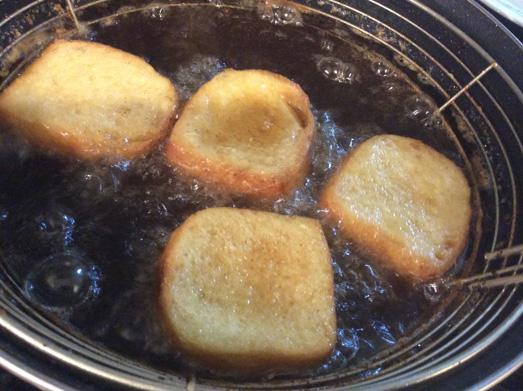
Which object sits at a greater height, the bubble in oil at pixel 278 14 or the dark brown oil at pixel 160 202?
the bubble in oil at pixel 278 14

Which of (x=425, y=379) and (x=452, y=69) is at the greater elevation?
(x=452, y=69)

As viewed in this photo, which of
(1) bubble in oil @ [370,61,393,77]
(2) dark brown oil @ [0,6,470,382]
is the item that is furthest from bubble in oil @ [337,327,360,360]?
(1) bubble in oil @ [370,61,393,77]

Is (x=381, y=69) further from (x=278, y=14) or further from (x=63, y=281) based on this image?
(x=63, y=281)

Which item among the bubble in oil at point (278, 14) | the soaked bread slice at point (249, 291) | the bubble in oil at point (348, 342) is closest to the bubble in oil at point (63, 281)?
the soaked bread slice at point (249, 291)

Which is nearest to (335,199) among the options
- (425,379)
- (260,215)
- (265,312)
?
(260,215)

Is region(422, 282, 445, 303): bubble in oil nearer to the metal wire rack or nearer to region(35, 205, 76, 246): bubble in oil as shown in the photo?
→ the metal wire rack

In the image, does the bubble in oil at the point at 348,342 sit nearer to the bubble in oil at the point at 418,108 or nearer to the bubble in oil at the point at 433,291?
the bubble in oil at the point at 433,291

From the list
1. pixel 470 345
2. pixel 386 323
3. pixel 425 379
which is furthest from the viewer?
pixel 386 323

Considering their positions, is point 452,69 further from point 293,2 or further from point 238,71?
point 238,71

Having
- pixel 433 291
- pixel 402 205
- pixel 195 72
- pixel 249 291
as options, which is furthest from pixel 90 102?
pixel 433 291
